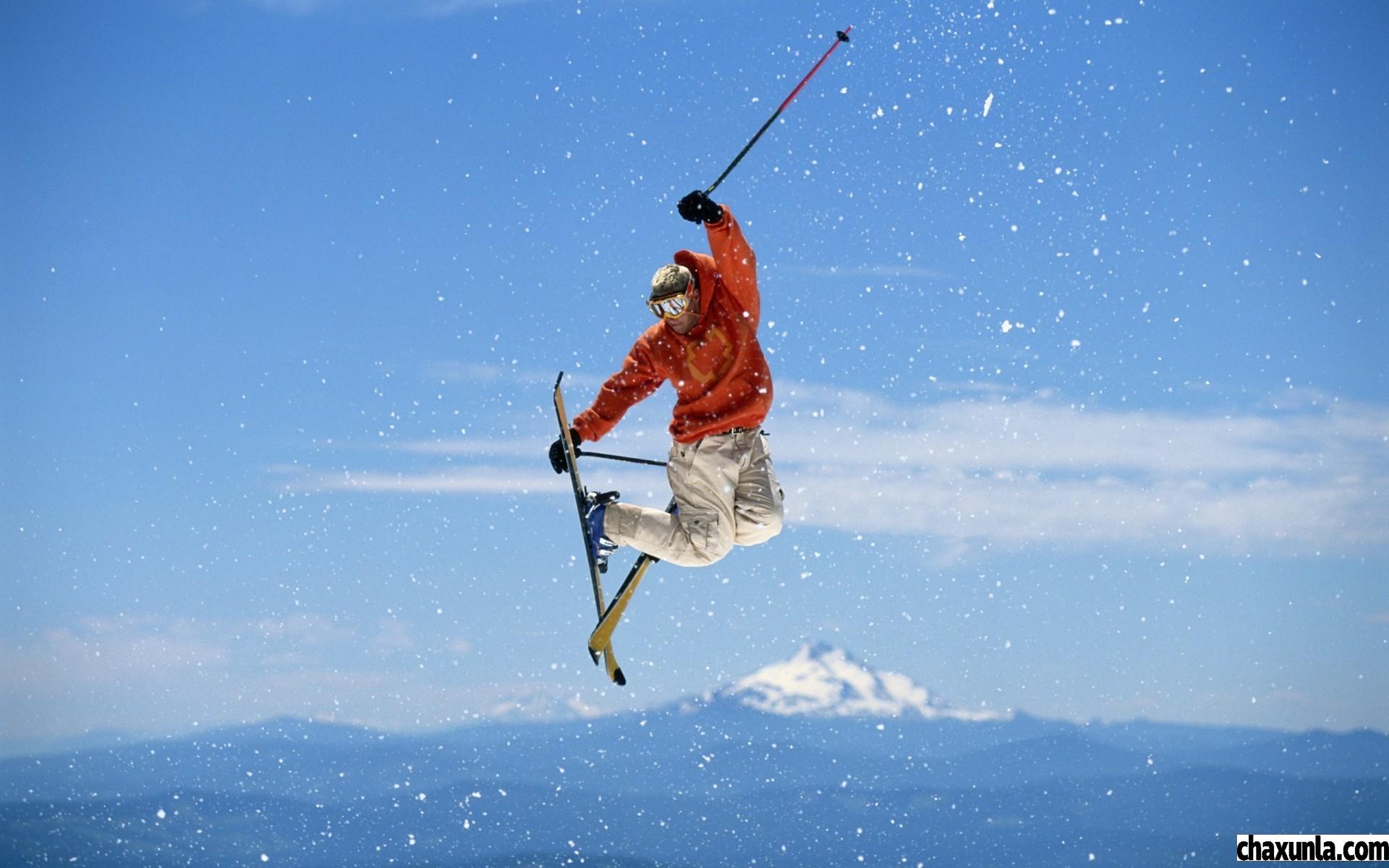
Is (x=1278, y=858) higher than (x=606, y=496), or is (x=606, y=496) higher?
(x=606, y=496)

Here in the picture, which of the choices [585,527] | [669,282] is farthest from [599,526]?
[669,282]

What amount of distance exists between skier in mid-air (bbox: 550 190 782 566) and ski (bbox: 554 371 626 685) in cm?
6

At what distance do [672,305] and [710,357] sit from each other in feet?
1.53

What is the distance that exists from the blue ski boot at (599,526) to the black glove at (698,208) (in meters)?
1.98

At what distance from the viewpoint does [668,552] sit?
343 inches

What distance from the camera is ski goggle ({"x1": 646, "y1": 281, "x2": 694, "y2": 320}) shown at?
827cm

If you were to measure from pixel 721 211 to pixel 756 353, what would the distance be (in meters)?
1.02

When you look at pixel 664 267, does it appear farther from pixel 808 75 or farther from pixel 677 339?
pixel 808 75

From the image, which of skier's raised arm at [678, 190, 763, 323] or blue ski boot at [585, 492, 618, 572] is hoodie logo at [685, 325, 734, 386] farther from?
blue ski boot at [585, 492, 618, 572]

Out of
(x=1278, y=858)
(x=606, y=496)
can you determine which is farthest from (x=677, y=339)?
(x=1278, y=858)

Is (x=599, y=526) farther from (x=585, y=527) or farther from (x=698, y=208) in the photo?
(x=698, y=208)

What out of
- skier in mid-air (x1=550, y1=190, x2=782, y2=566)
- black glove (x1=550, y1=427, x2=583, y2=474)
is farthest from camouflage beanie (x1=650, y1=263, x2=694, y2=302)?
black glove (x1=550, y1=427, x2=583, y2=474)

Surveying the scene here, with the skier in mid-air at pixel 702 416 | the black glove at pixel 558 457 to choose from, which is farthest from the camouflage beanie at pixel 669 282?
the black glove at pixel 558 457

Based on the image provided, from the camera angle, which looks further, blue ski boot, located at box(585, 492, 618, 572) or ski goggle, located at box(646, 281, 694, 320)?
blue ski boot, located at box(585, 492, 618, 572)
